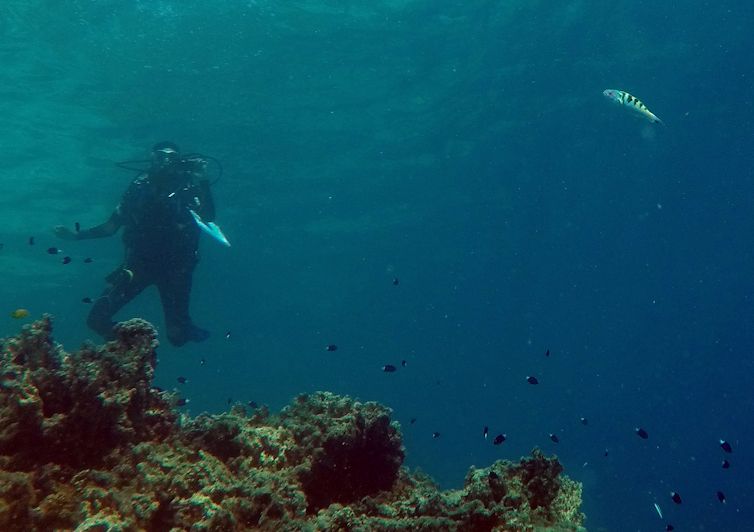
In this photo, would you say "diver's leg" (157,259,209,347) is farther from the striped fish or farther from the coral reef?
the striped fish

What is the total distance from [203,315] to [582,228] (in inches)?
1958

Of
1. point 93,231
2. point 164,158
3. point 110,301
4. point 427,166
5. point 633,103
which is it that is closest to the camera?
point 633,103

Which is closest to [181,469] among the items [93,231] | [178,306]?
[178,306]

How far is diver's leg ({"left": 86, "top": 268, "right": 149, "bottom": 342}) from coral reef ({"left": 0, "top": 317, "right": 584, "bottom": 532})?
23.7ft

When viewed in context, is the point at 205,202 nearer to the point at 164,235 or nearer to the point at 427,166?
the point at 164,235

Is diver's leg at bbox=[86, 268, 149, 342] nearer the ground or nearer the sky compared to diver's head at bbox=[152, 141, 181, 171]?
nearer the ground

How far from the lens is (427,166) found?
3325 centimetres

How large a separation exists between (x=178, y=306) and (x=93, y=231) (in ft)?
9.34

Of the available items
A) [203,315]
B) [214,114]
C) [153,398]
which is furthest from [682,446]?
[153,398]

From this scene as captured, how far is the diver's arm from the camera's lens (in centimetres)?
1150

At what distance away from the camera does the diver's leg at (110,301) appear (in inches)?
418

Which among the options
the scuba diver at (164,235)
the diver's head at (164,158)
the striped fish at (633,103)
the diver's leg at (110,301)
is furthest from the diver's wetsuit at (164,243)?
the striped fish at (633,103)

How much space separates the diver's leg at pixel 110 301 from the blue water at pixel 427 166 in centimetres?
1236

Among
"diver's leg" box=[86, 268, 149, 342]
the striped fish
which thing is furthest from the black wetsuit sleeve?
the striped fish
